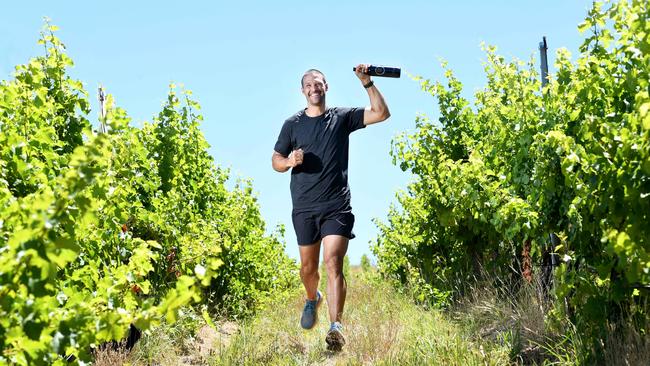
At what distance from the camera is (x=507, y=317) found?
7.15 meters

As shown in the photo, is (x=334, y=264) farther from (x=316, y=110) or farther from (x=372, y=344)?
(x=316, y=110)

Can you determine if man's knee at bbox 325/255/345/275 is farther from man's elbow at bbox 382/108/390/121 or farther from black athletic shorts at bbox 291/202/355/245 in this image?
man's elbow at bbox 382/108/390/121

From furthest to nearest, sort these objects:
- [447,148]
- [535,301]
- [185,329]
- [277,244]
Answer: [277,244]
[447,148]
[185,329]
[535,301]

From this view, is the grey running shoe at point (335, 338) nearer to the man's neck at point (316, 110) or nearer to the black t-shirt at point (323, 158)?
the black t-shirt at point (323, 158)

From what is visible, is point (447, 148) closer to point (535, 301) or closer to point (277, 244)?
point (535, 301)

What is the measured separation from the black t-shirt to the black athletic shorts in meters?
0.04

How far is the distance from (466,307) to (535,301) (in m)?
1.86

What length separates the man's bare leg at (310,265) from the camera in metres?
7.21

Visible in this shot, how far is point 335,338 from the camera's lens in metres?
6.89

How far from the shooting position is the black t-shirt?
6938 millimetres

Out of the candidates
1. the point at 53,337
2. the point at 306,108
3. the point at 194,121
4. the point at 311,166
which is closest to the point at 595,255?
the point at 311,166

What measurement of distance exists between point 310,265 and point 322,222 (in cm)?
50

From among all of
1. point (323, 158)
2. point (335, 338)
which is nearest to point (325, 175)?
point (323, 158)

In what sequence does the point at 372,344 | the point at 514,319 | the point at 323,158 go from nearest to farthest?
the point at 372,344 < the point at 514,319 < the point at 323,158
